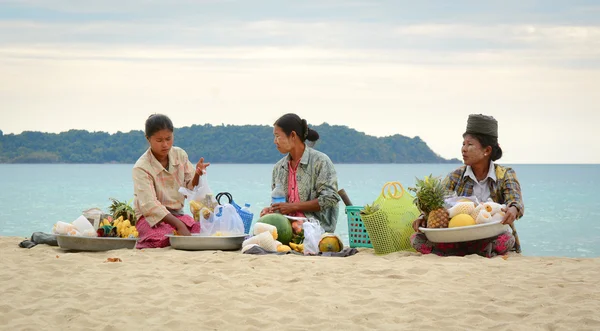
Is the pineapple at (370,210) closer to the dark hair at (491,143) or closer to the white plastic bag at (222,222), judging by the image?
the dark hair at (491,143)

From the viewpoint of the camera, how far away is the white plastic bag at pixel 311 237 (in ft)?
29.6

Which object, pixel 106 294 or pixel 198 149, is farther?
pixel 198 149

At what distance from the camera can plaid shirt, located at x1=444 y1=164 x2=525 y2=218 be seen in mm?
8430

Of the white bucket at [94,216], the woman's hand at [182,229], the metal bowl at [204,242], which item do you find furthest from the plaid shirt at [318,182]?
the white bucket at [94,216]

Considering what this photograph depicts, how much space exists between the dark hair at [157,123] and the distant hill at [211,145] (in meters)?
47.8

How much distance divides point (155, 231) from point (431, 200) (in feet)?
10.5

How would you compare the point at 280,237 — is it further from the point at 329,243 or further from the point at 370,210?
the point at 370,210

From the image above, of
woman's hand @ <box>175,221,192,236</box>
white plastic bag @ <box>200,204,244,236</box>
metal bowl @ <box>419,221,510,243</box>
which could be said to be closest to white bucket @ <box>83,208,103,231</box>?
woman's hand @ <box>175,221,192,236</box>

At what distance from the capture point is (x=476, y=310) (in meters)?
6.16

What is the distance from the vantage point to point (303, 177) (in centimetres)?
962

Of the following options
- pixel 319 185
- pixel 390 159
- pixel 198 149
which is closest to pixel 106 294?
pixel 319 185

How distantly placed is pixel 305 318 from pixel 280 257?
2487mm

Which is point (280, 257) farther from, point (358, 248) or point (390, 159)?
point (390, 159)

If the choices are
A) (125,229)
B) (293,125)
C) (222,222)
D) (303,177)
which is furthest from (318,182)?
(125,229)
